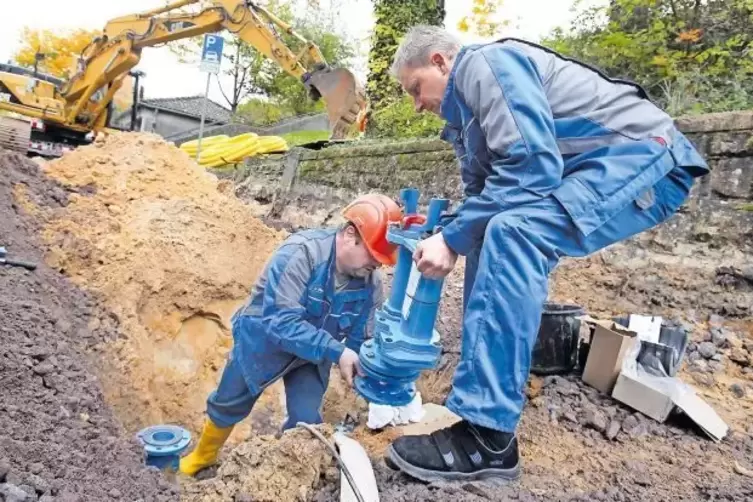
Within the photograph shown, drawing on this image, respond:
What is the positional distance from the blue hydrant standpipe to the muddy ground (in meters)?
0.29

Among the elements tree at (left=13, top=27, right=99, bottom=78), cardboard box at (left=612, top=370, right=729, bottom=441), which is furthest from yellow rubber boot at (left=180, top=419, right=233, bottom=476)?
tree at (left=13, top=27, right=99, bottom=78)

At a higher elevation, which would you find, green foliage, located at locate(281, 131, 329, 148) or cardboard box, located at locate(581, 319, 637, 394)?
cardboard box, located at locate(581, 319, 637, 394)

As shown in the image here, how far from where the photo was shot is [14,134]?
343 inches

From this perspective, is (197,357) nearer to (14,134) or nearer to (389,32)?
(14,134)

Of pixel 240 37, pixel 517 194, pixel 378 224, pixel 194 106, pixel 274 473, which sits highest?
pixel 240 37

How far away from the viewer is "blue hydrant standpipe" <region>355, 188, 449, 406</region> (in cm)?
208

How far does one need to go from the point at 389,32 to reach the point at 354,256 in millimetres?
7151

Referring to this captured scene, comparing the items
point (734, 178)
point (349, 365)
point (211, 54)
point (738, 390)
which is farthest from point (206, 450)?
point (211, 54)

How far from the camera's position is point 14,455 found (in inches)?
73.7

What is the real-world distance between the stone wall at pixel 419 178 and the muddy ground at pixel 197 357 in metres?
0.20

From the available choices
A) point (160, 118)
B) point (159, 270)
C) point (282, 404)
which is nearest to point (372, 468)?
point (282, 404)

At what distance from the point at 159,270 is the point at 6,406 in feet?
10.3

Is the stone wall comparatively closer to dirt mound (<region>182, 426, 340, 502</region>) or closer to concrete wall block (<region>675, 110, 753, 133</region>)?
concrete wall block (<region>675, 110, 753, 133</region>)

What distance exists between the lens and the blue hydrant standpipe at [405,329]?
6.81 feet
